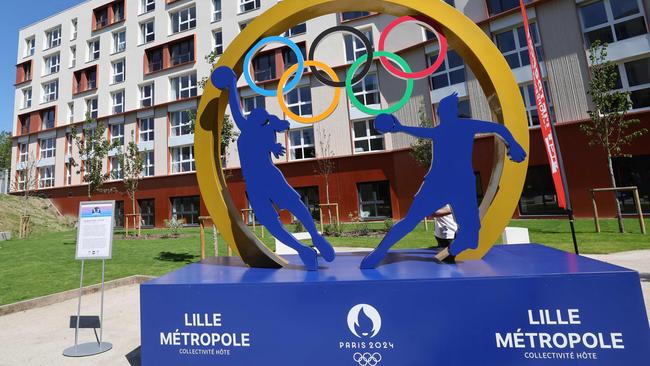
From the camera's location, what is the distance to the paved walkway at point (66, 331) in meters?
4.44

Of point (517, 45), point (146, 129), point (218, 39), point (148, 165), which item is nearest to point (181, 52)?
point (218, 39)

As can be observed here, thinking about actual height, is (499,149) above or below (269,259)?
above

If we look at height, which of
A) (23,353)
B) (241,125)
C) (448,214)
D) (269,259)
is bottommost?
(23,353)

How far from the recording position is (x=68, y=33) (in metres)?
35.1

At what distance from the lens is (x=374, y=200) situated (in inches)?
880

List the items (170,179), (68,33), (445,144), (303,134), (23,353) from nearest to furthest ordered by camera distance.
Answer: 1. (445,144)
2. (23,353)
3. (303,134)
4. (170,179)
5. (68,33)

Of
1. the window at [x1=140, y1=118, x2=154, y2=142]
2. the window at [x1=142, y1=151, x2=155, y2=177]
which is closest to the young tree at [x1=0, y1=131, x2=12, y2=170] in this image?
the window at [x1=140, y1=118, x2=154, y2=142]

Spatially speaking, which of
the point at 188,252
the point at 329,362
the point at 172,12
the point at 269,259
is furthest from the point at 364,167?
the point at 172,12

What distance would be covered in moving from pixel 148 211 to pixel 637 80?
32.6 meters

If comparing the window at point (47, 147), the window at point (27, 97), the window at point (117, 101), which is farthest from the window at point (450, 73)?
the window at point (27, 97)

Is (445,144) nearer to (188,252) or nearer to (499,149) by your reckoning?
(499,149)

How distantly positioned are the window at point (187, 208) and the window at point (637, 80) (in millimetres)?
26873

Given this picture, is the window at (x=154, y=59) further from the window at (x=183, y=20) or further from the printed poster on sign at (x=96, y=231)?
the printed poster on sign at (x=96, y=231)

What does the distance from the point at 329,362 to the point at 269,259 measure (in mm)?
1836
